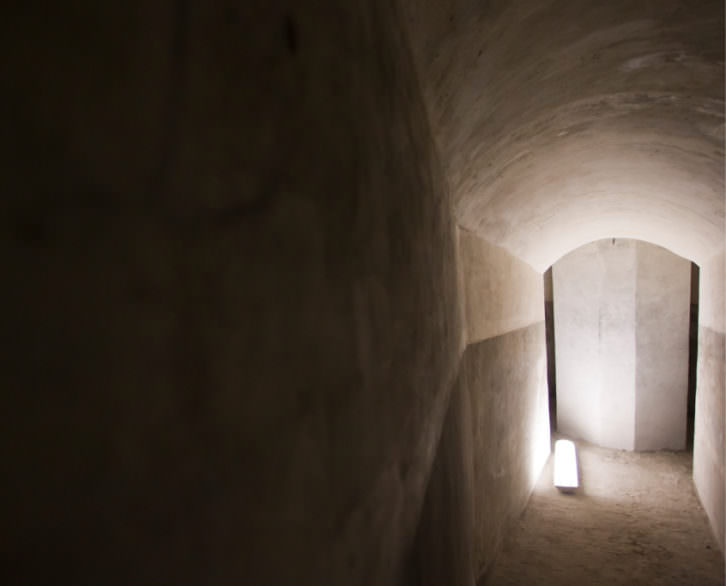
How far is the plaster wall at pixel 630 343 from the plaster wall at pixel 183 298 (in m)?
10.6

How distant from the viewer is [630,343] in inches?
407

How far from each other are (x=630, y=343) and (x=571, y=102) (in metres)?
8.50

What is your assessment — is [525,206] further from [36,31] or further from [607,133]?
[36,31]

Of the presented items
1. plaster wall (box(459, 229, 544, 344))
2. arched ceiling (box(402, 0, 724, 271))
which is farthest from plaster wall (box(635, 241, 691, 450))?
arched ceiling (box(402, 0, 724, 271))

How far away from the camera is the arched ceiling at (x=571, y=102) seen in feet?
7.02

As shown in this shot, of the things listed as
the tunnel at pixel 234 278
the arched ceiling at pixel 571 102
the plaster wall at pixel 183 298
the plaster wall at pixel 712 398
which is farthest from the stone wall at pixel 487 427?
the plaster wall at pixel 712 398

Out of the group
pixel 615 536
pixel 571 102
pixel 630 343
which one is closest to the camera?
pixel 571 102

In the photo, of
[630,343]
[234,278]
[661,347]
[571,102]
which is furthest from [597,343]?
[234,278]

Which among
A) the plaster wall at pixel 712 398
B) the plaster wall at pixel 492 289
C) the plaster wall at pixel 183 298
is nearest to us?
the plaster wall at pixel 183 298

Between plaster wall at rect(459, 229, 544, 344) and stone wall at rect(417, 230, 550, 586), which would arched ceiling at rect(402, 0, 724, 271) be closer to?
plaster wall at rect(459, 229, 544, 344)

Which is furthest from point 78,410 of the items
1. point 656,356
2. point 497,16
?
point 656,356

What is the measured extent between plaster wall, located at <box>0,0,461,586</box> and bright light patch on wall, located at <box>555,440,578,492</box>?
755 centimetres

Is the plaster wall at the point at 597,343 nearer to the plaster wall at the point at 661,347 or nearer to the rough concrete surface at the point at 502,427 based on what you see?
the plaster wall at the point at 661,347

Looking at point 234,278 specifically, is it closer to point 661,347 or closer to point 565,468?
point 565,468
